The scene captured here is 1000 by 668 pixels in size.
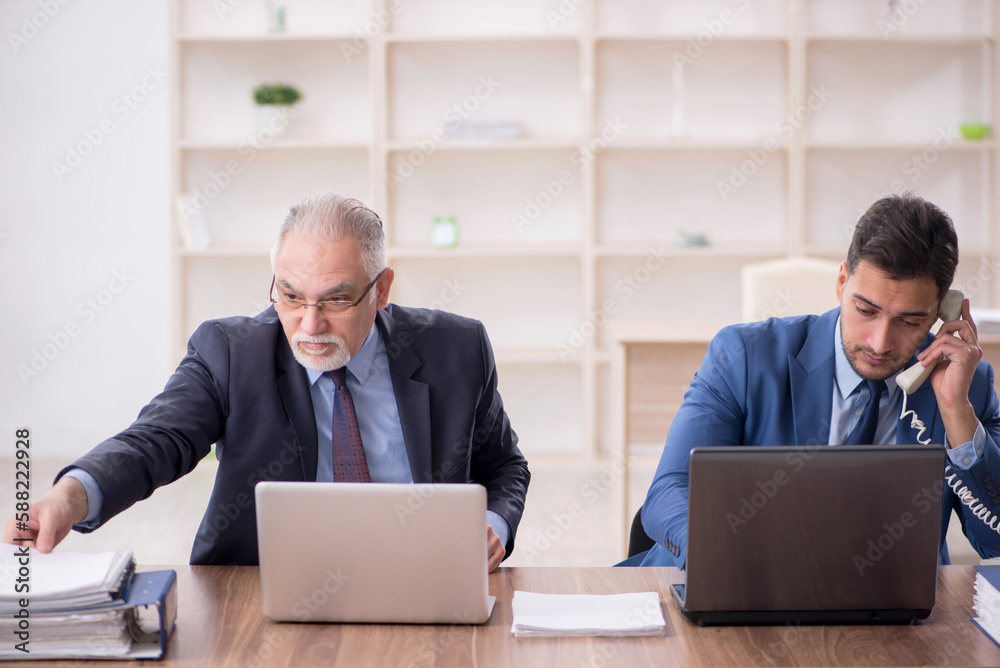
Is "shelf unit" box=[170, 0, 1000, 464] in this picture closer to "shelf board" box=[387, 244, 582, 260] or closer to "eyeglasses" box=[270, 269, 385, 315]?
"shelf board" box=[387, 244, 582, 260]

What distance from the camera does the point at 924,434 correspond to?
174 cm

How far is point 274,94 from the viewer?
173 inches

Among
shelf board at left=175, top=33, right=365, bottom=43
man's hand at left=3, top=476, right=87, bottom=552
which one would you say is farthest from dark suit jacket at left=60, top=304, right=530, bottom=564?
shelf board at left=175, top=33, right=365, bottom=43

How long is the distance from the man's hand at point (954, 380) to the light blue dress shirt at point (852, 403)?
0.08 meters

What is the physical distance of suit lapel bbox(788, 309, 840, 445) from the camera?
1746 mm

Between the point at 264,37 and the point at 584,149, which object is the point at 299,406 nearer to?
the point at 584,149

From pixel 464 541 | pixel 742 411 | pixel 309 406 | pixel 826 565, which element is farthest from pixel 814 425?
pixel 309 406

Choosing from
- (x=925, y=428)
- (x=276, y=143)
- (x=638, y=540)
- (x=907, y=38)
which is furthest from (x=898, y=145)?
(x=638, y=540)

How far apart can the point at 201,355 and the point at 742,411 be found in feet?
3.40

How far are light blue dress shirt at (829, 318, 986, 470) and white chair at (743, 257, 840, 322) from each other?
1.70 m

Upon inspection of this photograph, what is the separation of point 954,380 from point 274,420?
1.23m

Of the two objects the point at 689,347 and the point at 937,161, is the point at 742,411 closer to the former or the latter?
the point at 689,347

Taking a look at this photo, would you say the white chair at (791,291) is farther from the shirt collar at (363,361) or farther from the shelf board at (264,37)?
the shelf board at (264,37)

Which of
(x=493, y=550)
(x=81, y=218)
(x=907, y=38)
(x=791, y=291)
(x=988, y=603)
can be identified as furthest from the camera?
(x=81, y=218)
